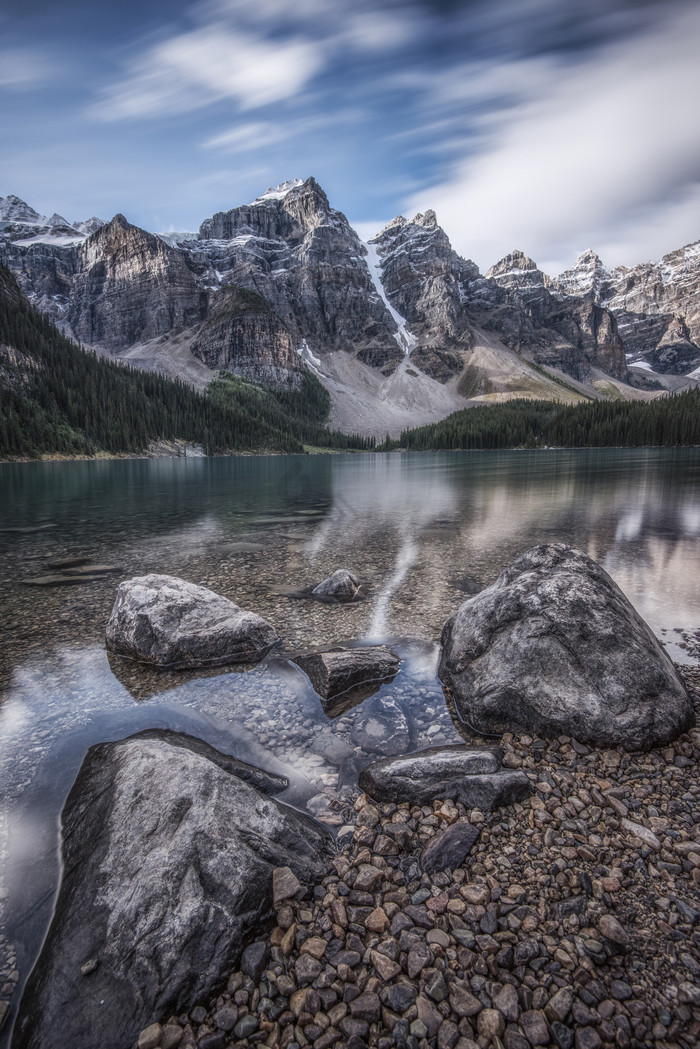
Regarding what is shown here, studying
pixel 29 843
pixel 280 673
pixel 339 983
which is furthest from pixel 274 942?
pixel 280 673

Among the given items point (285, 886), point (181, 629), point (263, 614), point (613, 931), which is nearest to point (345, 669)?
point (181, 629)

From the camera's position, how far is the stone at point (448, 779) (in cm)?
566

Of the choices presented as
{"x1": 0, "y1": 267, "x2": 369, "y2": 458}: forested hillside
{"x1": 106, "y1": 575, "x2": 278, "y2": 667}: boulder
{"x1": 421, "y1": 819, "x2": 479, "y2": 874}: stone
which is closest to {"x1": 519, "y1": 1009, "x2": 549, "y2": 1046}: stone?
{"x1": 421, "y1": 819, "x2": 479, "y2": 874}: stone

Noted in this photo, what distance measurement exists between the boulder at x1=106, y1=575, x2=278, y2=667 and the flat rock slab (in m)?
1.28

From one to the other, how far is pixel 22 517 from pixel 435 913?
34970 millimetres

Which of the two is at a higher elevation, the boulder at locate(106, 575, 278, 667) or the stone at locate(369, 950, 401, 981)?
the boulder at locate(106, 575, 278, 667)

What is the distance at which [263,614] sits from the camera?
495 inches

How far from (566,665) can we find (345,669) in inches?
153

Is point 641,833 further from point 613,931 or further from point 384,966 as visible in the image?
point 384,966

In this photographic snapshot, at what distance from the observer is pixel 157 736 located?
7.14 metres

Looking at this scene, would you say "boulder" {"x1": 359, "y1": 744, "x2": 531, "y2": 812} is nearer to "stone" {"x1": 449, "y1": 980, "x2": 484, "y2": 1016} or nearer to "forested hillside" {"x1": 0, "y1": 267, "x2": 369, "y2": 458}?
"stone" {"x1": 449, "y1": 980, "x2": 484, "y2": 1016}

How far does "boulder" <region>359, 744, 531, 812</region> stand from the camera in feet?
18.6

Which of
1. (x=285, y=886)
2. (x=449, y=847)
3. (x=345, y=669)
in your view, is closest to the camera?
(x=285, y=886)

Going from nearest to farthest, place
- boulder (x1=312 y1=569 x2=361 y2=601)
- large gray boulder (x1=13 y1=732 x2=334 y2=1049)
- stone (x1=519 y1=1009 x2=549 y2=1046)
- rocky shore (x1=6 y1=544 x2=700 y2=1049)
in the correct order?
stone (x1=519 y1=1009 x2=549 y2=1046), rocky shore (x1=6 y1=544 x2=700 y2=1049), large gray boulder (x1=13 y1=732 x2=334 y2=1049), boulder (x1=312 y1=569 x2=361 y2=601)
